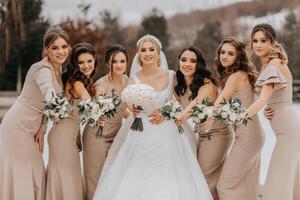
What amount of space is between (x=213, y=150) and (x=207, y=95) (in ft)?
1.91

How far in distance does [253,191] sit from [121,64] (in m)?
1.92

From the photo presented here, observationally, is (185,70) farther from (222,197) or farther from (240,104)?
(222,197)

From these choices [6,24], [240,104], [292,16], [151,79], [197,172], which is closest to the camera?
Answer: [240,104]

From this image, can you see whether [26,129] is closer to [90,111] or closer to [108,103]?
[90,111]

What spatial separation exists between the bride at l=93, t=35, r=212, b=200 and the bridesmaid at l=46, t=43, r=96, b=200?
0.34m

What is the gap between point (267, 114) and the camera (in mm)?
4996

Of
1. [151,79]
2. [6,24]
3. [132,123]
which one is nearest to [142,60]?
[151,79]

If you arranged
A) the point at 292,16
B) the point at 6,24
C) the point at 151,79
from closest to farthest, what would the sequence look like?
1. the point at 151,79
2. the point at 6,24
3. the point at 292,16

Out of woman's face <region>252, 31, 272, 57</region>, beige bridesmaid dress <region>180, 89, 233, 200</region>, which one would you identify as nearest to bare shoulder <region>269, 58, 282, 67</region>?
woman's face <region>252, 31, 272, 57</region>

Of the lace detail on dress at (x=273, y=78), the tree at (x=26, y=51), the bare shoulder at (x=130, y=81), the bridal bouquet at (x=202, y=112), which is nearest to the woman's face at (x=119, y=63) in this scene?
Result: the bare shoulder at (x=130, y=81)

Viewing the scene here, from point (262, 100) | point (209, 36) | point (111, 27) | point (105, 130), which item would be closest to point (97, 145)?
point (105, 130)

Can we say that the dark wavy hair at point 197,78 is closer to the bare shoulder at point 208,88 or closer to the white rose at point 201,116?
the bare shoulder at point 208,88

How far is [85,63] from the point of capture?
5.27 metres

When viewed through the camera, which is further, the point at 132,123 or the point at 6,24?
the point at 6,24
